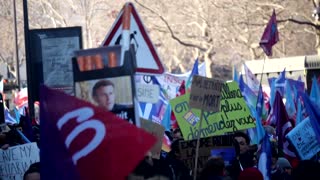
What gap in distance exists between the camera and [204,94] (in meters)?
8.64

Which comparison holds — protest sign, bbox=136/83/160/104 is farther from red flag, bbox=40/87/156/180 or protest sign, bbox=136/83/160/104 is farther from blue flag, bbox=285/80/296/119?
blue flag, bbox=285/80/296/119

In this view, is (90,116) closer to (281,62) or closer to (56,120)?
(56,120)

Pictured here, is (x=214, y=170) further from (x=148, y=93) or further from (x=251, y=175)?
(x=148, y=93)

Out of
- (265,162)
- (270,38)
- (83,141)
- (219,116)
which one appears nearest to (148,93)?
(265,162)

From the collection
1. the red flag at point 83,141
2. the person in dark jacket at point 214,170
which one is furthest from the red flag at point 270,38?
the red flag at point 83,141

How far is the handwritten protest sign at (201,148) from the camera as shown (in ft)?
31.9

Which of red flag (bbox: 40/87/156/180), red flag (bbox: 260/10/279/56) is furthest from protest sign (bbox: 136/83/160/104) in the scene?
red flag (bbox: 260/10/279/56)

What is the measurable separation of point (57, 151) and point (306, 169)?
273 cm

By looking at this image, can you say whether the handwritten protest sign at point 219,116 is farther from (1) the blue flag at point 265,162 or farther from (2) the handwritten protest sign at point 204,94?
(2) the handwritten protest sign at point 204,94

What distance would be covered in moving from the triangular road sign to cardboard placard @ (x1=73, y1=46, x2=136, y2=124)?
507mm

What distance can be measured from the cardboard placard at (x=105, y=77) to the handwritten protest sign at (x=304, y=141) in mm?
4935

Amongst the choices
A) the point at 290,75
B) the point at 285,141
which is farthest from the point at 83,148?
the point at 290,75

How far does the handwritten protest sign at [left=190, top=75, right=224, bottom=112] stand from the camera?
28.1ft

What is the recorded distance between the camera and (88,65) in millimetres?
6227
